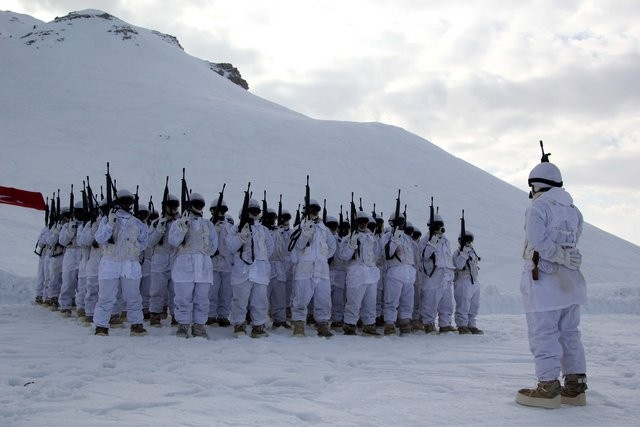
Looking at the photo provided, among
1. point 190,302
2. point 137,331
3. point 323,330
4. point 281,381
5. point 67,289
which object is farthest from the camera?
point 67,289

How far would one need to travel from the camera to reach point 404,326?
366 inches

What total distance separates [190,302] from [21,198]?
30.5 ft

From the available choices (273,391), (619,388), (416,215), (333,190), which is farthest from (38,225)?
(619,388)

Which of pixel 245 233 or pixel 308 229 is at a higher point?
pixel 308 229

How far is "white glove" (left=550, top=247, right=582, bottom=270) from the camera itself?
4.40 m

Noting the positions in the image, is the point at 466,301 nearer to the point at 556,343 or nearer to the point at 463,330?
the point at 463,330

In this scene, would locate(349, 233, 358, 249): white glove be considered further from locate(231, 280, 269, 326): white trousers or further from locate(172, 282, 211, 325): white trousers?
locate(172, 282, 211, 325): white trousers

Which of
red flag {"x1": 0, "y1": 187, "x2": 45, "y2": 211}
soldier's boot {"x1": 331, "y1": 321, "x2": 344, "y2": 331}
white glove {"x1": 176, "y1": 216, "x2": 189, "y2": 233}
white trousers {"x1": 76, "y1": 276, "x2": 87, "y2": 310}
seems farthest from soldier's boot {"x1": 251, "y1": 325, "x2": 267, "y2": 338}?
red flag {"x1": 0, "y1": 187, "x2": 45, "y2": 211}

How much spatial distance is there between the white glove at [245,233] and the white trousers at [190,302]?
0.80 m

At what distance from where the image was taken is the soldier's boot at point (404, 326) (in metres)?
9.27

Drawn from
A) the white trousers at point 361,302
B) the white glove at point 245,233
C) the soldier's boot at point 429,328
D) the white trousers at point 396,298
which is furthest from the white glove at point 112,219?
the soldier's boot at point 429,328

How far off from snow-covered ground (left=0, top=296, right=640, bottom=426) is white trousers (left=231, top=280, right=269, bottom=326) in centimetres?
35

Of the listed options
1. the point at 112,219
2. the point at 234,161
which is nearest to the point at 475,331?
the point at 112,219

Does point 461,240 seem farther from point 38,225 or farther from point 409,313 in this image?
point 38,225
